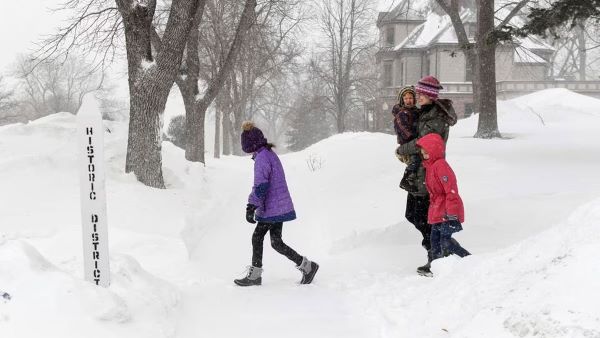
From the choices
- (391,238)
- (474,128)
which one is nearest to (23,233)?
(391,238)

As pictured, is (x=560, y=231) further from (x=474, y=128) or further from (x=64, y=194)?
(x=474, y=128)

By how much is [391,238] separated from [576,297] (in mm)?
4547

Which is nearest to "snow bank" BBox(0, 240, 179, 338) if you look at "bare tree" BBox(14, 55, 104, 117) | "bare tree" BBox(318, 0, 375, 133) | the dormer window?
"bare tree" BBox(318, 0, 375, 133)

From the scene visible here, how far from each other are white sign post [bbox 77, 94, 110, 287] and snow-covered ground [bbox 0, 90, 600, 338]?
0.30 metres

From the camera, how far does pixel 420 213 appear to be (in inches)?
220

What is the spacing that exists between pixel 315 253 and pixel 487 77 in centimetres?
940

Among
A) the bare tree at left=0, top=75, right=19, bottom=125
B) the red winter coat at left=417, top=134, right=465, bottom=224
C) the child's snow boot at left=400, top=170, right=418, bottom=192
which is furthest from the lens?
the bare tree at left=0, top=75, right=19, bottom=125

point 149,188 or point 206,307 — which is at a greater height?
point 149,188

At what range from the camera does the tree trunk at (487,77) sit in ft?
47.5

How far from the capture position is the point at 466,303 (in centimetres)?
356

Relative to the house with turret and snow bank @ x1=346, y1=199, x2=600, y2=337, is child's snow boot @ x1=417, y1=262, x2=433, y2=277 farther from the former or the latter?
the house with turret

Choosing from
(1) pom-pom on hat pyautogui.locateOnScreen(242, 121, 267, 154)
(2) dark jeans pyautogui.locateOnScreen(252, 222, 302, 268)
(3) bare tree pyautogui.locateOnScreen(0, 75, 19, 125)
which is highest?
(3) bare tree pyautogui.locateOnScreen(0, 75, 19, 125)

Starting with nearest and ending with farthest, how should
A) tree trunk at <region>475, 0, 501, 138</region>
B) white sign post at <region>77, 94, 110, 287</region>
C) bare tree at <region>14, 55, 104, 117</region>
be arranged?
white sign post at <region>77, 94, 110, 287</region>, tree trunk at <region>475, 0, 501, 138</region>, bare tree at <region>14, 55, 104, 117</region>

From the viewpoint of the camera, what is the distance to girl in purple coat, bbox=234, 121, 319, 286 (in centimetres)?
538
